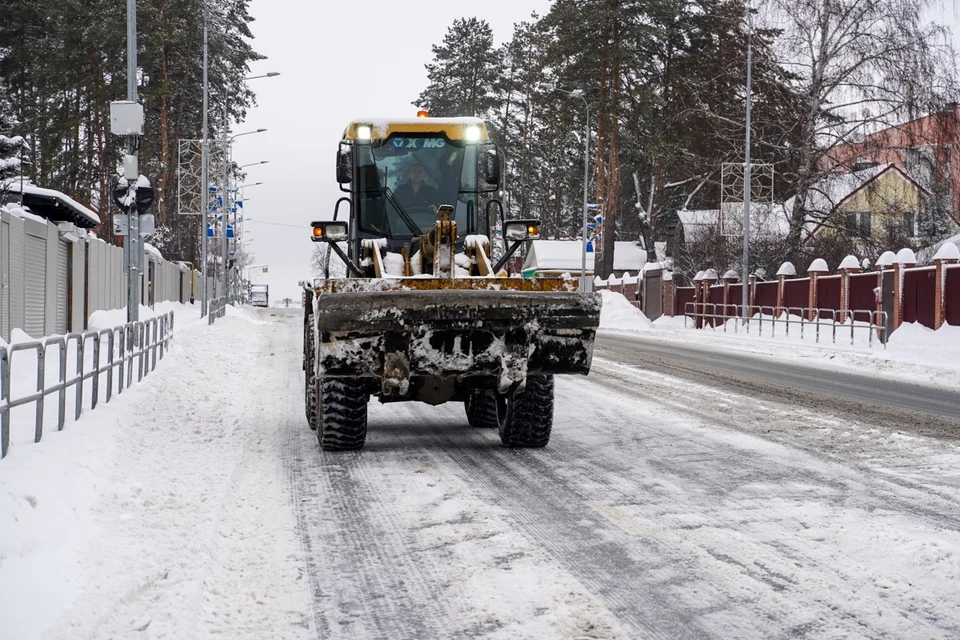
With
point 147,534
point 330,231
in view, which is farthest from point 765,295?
point 147,534

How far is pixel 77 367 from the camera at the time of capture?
32.3ft

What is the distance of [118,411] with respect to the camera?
1066 cm

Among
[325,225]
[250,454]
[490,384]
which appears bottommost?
[250,454]

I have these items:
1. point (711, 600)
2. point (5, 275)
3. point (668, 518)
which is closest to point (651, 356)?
point (5, 275)

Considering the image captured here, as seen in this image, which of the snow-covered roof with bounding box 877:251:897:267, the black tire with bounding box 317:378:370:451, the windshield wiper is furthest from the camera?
the snow-covered roof with bounding box 877:251:897:267

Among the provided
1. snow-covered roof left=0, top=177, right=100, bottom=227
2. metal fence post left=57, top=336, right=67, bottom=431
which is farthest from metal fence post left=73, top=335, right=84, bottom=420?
snow-covered roof left=0, top=177, right=100, bottom=227

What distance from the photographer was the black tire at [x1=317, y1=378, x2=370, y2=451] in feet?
28.9

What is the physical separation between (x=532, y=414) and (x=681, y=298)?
41310 millimetres

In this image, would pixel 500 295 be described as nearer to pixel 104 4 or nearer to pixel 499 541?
pixel 499 541

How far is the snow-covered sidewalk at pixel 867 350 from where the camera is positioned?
19445 mm

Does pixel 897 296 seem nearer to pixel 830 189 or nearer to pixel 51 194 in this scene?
pixel 830 189

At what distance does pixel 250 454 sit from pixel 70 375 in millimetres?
2320

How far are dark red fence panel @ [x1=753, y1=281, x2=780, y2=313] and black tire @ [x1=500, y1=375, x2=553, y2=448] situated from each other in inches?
1162

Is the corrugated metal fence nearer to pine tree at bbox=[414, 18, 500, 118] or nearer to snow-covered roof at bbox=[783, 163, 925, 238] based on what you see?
snow-covered roof at bbox=[783, 163, 925, 238]
